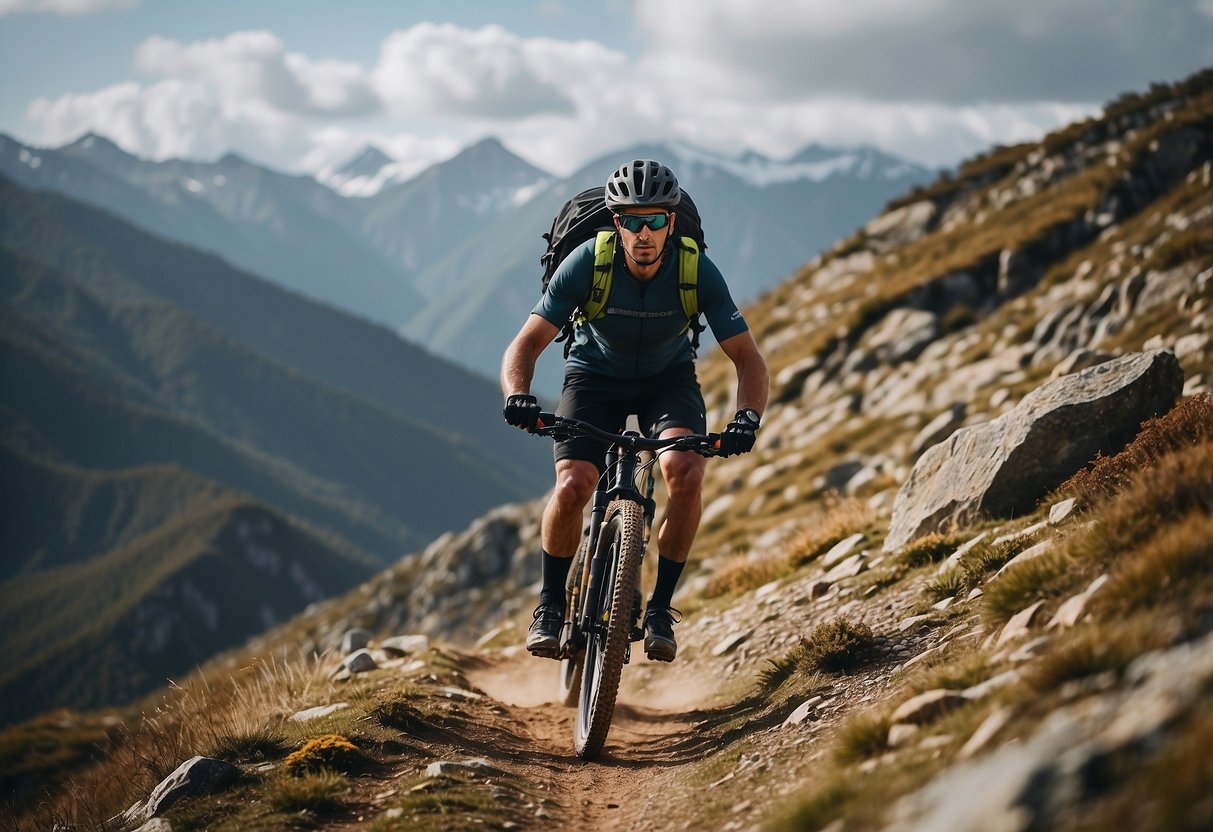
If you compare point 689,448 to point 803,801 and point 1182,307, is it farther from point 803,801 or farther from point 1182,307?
point 1182,307

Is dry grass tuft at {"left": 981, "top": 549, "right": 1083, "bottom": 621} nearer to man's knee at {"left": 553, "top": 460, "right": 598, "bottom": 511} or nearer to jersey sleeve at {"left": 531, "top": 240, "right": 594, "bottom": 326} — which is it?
man's knee at {"left": 553, "top": 460, "right": 598, "bottom": 511}

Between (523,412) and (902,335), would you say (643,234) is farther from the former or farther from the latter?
(902,335)

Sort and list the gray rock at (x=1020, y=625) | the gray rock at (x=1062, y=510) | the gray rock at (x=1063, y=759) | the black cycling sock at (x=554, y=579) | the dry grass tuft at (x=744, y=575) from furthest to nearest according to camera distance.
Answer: the dry grass tuft at (x=744, y=575) < the black cycling sock at (x=554, y=579) < the gray rock at (x=1062, y=510) < the gray rock at (x=1020, y=625) < the gray rock at (x=1063, y=759)

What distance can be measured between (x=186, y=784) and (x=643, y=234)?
16.7 ft

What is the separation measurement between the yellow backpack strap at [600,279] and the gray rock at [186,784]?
421 centimetres

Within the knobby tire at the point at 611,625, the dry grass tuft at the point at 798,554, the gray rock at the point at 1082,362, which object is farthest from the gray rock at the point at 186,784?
the gray rock at the point at 1082,362

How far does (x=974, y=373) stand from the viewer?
74.5ft

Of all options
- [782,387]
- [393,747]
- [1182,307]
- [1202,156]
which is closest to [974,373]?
[1182,307]

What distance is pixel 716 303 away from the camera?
7992mm

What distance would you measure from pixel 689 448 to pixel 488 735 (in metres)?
3.00

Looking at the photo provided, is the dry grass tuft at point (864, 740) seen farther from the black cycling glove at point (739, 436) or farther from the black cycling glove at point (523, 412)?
the black cycling glove at point (523, 412)

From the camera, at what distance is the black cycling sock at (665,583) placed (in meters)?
7.95

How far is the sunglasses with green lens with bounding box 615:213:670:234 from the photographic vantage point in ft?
25.7

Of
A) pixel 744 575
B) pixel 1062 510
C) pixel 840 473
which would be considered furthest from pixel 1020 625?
pixel 840 473
